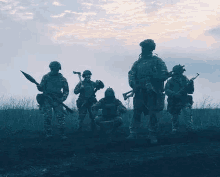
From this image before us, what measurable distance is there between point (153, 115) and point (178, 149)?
1.22 m

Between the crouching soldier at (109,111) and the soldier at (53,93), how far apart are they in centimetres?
111

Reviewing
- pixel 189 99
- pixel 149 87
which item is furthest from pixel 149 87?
pixel 189 99

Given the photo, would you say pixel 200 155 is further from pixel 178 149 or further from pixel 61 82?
pixel 61 82

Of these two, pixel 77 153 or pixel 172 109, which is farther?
pixel 172 109

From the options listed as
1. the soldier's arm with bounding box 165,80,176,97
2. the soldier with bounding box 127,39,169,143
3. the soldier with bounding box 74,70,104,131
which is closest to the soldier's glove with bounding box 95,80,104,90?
the soldier with bounding box 74,70,104,131

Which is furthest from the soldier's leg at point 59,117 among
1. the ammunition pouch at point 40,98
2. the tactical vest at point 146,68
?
the tactical vest at point 146,68

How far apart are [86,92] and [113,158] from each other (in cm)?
448

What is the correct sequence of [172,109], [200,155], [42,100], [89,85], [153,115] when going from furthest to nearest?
[89,85], [172,109], [42,100], [153,115], [200,155]

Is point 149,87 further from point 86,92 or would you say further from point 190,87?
point 86,92

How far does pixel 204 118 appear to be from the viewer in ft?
41.9

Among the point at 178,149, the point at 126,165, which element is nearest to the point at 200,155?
the point at 178,149

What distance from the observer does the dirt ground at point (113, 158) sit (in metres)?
4.41

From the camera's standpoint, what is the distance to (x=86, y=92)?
942 centimetres

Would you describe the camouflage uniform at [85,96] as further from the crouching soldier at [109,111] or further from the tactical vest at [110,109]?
the tactical vest at [110,109]
